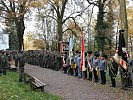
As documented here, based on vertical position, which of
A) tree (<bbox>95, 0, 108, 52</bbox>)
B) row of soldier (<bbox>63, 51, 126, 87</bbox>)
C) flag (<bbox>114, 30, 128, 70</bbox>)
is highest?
tree (<bbox>95, 0, 108, 52</bbox>)

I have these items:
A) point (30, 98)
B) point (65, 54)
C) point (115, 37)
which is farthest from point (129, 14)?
point (30, 98)

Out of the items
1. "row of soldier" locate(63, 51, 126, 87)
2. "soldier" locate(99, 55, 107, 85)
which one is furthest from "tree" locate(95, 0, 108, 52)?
"soldier" locate(99, 55, 107, 85)

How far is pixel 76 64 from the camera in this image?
25578 millimetres

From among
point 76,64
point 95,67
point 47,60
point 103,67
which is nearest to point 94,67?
point 95,67

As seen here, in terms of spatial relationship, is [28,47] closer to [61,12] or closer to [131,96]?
[61,12]

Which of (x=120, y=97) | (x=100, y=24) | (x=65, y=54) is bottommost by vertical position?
(x=120, y=97)

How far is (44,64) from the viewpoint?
1452 inches

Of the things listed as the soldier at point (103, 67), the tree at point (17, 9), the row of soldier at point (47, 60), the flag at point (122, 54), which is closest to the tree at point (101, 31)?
the row of soldier at point (47, 60)

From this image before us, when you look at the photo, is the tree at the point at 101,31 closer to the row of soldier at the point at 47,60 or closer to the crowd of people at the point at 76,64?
the row of soldier at the point at 47,60

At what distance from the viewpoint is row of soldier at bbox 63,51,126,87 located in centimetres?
1905

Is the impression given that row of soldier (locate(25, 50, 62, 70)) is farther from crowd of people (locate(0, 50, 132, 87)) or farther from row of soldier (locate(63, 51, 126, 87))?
row of soldier (locate(63, 51, 126, 87))

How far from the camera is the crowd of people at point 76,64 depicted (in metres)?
20.3

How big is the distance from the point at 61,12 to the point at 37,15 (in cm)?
343

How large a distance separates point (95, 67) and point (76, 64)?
4142mm
